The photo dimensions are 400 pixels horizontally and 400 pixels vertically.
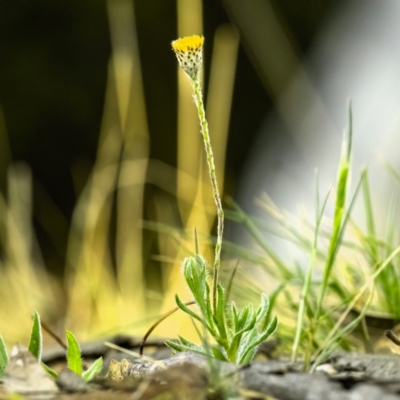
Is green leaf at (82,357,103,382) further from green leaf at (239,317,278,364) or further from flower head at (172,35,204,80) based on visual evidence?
flower head at (172,35,204,80)

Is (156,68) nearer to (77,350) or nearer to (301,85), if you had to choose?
(301,85)

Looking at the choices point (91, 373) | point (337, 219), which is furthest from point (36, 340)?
point (337, 219)

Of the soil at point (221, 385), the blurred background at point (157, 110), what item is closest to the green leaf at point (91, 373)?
the soil at point (221, 385)

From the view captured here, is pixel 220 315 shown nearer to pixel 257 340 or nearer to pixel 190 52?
pixel 257 340

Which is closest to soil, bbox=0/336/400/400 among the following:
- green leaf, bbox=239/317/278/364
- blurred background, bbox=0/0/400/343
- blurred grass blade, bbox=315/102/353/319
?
green leaf, bbox=239/317/278/364

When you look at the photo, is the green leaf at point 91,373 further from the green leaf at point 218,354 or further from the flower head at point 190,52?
the flower head at point 190,52

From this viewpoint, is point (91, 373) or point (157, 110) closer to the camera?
point (91, 373)

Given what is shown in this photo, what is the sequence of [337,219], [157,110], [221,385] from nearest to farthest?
1. [221,385]
2. [337,219]
3. [157,110]
